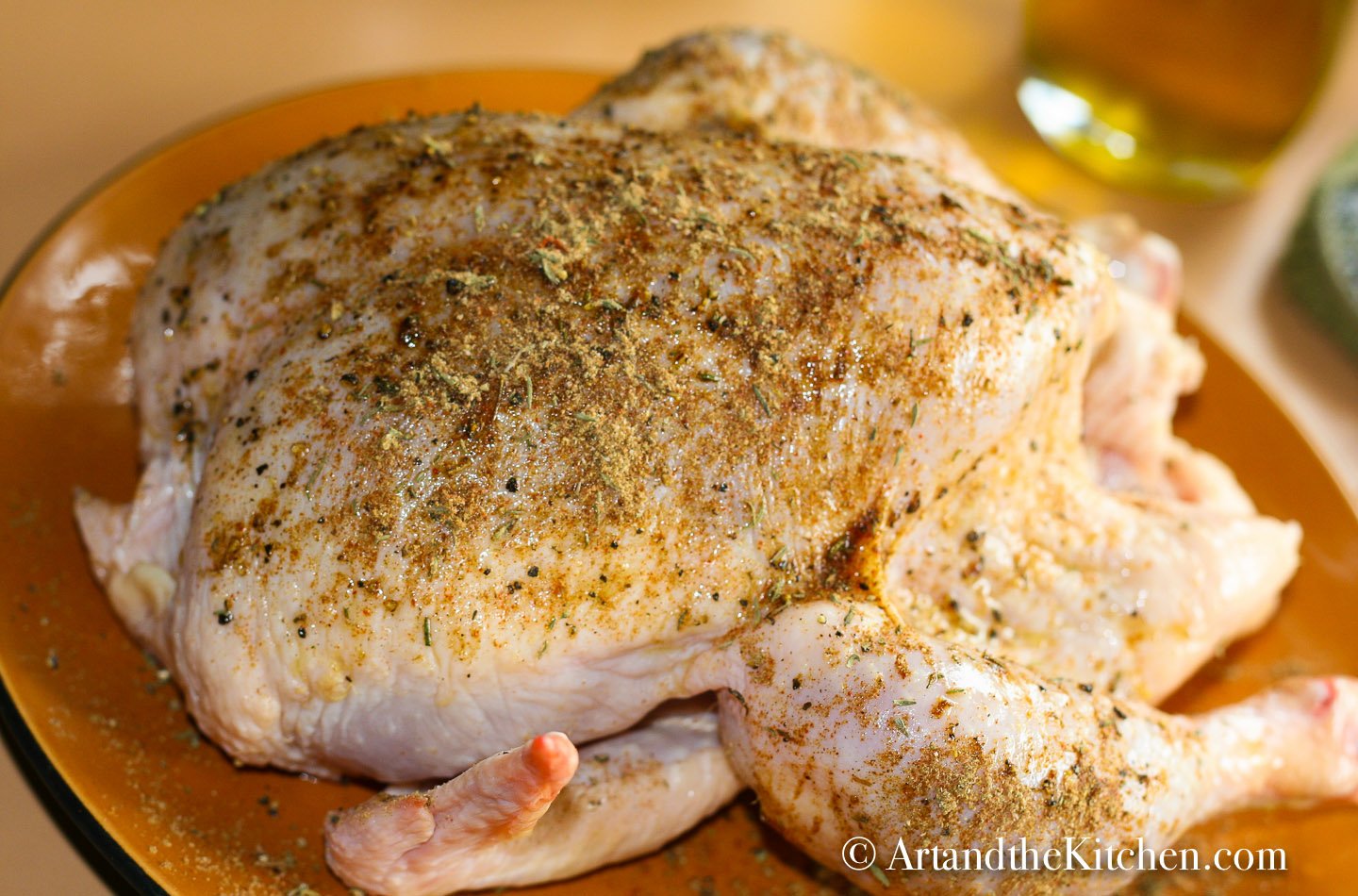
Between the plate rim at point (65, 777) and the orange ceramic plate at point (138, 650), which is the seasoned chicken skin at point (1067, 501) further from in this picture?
the plate rim at point (65, 777)

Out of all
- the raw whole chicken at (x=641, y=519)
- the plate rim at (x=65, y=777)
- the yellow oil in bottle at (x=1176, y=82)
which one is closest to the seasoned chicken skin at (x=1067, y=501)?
the raw whole chicken at (x=641, y=519)

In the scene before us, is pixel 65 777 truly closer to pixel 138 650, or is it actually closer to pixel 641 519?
pixel 138 650

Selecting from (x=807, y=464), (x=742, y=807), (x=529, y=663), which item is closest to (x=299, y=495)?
(x=529, y=663)

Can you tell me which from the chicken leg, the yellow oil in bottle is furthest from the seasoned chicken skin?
the yellow oil in bottle

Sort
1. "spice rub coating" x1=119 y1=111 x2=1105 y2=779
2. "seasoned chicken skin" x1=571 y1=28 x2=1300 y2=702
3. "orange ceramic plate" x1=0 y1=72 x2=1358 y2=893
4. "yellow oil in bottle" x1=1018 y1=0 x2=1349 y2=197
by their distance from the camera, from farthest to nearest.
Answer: "yellow oil in bottle" x1=1018 y1=0 x2=1349 y2=197, "seasoned chicken skin" x1=571 y1=28 x2=1300 y2=702, "orange ceramic plate" x1=0 y1=72 x2=1358 y2=893, "spice rub coating" x1=119 y1=111 x2=1105 y2=779

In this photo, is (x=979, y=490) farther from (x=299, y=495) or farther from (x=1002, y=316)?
(x=299, y=495)

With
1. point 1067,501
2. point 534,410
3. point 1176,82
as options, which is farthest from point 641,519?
point 1176,82

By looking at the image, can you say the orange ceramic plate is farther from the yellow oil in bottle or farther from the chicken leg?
the yellow oil in bottle
